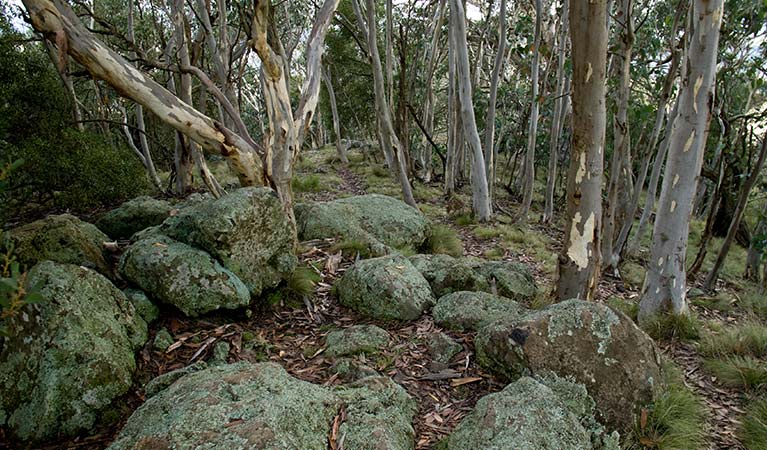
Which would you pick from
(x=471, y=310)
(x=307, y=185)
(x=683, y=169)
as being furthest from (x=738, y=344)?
(x=307, y=185)

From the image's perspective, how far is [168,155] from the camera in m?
13.0

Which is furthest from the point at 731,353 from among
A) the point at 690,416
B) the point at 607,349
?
the point at 607,349

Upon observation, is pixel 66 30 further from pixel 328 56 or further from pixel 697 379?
pixel 328 56

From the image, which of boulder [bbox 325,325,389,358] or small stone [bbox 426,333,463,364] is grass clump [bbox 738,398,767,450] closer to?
small stone [bbox 426,333,463,364]

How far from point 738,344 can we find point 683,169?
1759 mm

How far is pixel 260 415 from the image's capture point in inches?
79.7

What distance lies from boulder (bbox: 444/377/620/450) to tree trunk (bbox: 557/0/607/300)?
1.72m

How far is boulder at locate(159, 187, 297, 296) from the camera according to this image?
3814mm

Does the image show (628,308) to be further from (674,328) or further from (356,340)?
(356,340)

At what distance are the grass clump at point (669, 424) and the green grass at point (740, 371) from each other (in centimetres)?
85

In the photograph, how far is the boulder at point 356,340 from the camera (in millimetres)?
3289

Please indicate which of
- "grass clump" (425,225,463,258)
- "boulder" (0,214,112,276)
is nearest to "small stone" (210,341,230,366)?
"boulder" (0,214,112,276)

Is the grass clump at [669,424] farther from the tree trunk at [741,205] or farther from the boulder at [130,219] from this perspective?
the boulder at [130,219]

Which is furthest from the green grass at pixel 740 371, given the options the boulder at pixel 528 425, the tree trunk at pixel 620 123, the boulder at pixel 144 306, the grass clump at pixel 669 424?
the boulder at pixel 144 306
